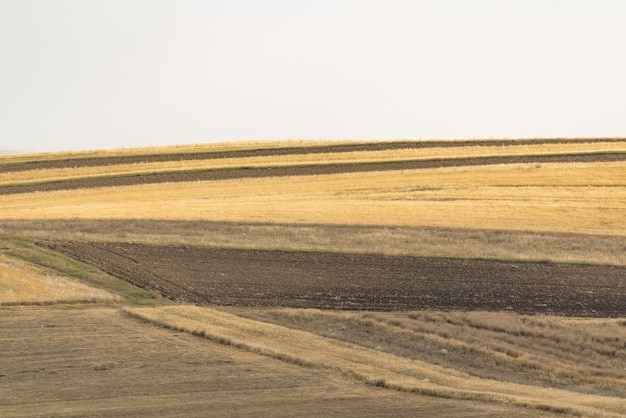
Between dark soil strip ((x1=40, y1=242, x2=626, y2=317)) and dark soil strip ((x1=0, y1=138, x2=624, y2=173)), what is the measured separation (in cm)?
2936

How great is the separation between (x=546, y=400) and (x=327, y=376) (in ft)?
17.0

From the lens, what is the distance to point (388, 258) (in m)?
44.9

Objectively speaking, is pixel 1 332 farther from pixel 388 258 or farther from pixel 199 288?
pixel 388 258

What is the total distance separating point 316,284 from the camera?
40.2 m

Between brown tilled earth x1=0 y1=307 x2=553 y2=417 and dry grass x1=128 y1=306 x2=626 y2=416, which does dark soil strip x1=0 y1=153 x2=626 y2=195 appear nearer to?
dry grass x1=128 y1=306 x2=626 y2=416

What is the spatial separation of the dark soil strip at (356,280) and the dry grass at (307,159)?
977 inches

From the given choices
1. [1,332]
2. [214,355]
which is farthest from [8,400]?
[1,332]

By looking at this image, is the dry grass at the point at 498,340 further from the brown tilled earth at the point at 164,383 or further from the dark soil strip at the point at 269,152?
the dark soil strip at the point at 269,152

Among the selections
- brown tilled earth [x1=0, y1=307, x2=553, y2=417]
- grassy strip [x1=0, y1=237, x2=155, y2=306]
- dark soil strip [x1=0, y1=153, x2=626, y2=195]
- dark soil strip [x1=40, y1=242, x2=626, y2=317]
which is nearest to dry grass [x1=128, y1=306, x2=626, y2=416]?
brown tilled earth [x1=0, y1=307, x2=553, y2=417]

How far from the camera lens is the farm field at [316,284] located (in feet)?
76.1

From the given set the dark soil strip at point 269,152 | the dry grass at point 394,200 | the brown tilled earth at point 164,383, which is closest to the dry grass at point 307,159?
the dark soil strip at point 269,152

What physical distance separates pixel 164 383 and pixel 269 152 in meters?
56.3

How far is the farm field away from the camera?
914 inches

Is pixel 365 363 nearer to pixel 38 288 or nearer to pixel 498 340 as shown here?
pixel 498 340
